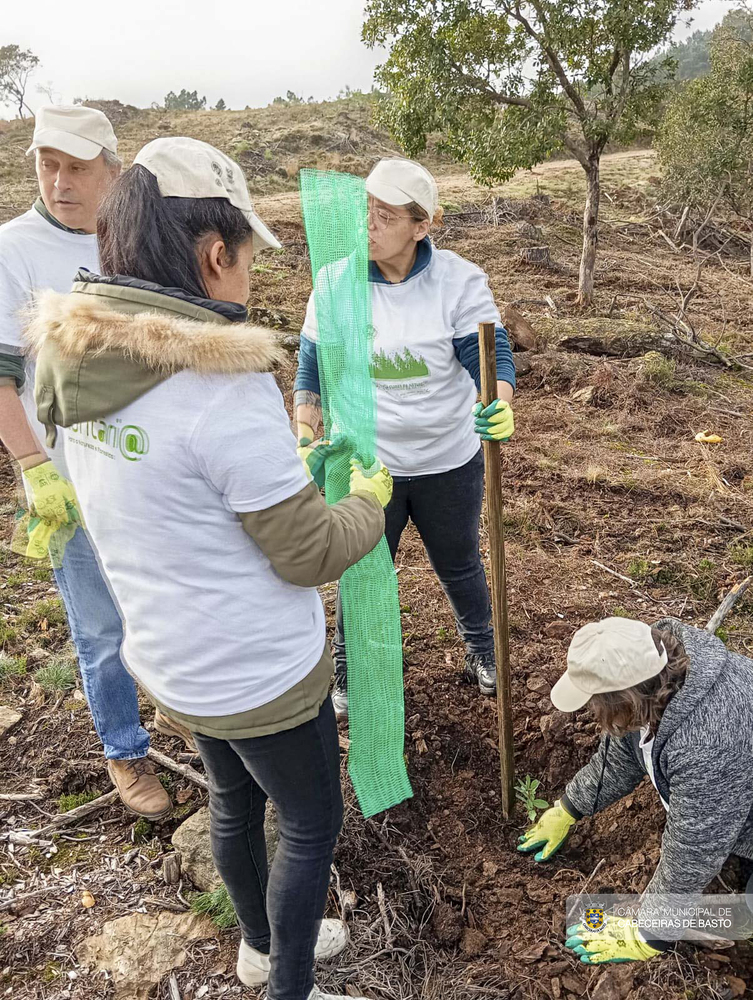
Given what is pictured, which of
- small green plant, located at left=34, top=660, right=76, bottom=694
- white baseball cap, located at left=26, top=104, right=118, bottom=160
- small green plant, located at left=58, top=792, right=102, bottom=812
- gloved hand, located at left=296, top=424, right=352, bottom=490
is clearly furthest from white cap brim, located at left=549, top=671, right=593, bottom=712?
small green plant, located at left=34, top=660, right=76, bottom=694

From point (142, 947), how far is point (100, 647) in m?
0.84

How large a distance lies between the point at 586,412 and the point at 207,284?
556 centimetres

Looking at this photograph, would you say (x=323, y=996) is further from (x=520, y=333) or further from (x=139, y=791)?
(x=520, y=333)

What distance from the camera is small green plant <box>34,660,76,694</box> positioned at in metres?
3.12

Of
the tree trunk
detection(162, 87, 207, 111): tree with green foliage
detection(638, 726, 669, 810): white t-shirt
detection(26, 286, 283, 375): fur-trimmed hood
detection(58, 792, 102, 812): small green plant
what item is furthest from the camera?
detection(162, 87, 207, 111): tree with green foliage

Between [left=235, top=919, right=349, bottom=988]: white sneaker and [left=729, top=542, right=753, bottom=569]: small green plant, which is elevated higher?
[left=729, top=542, right=753, bottom=569]: small green plant

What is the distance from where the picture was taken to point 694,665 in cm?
174

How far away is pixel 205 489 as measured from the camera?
Answer: 121cm

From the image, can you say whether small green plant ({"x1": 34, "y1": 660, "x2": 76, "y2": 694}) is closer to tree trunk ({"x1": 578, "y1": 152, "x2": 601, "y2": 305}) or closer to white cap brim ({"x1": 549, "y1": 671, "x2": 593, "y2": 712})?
white cap brim ({"x1": 549, "y1": 671, "x2": 593, "y2": 712})

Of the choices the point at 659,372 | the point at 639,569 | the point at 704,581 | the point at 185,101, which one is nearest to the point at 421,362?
the point at 639,569

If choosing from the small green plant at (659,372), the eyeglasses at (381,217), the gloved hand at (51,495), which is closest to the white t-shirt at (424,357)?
the eyeglasses at (381,217)

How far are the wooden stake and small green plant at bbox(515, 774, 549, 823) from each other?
198mm

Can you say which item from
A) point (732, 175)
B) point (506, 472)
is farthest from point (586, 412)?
point (732, 175)

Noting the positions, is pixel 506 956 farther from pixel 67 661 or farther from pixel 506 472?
pixel 506 472
